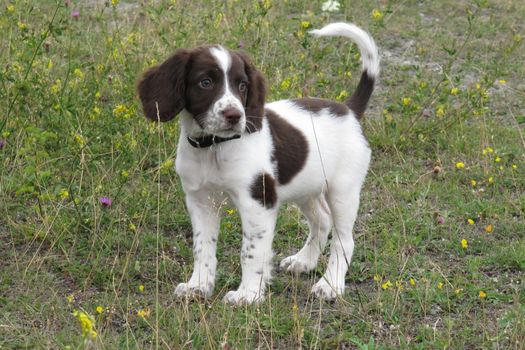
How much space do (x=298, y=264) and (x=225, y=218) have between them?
64 cm

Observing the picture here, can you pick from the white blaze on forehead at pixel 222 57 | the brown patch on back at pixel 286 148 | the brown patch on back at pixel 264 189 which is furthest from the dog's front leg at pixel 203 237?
the white blaze on forehead at pixel 222 57

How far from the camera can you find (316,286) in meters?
4.41

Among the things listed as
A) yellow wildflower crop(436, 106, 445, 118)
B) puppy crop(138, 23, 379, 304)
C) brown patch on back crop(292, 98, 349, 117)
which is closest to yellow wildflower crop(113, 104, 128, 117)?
puppy crop(138, 23, 379, 304)

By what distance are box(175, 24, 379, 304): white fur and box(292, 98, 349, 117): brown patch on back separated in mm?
28

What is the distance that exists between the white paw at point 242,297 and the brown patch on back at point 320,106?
0.96 meters

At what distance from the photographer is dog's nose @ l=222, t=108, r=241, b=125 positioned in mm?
3891

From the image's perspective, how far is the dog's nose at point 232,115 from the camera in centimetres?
389

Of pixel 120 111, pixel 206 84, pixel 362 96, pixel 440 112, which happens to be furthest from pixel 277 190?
Result: pixel 440 112

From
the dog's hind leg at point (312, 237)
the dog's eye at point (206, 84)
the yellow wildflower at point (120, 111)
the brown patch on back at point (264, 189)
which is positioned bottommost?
the dog's hind leg at point (312, 237)

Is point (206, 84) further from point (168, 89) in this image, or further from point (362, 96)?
point (362, 96)

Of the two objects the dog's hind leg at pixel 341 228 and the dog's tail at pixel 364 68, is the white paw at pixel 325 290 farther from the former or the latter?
the dog's tail at pixel 364 68

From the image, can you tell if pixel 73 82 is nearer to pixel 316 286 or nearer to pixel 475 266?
pixel 316 286

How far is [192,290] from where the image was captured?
422cm

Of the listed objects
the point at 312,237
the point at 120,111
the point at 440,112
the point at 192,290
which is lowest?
the point at 440,112
